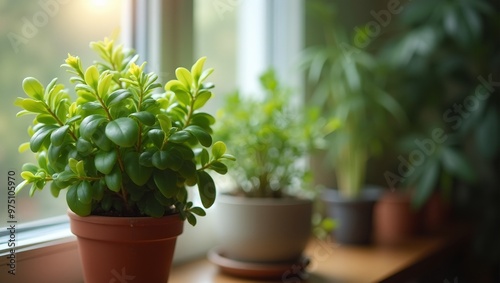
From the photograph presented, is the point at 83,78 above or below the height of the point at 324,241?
above

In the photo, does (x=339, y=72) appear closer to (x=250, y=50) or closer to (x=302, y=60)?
(x=302, y=60)

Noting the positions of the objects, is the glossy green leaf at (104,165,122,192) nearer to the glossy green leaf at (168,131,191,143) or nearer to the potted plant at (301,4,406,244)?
the glossy green leaf at (168,131,191,143)

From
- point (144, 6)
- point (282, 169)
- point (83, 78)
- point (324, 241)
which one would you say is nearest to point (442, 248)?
point (324, 241)

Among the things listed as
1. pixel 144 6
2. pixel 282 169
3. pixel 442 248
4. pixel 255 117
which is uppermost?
pixel 144 6

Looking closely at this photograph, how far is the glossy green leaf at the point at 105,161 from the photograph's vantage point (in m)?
0.73

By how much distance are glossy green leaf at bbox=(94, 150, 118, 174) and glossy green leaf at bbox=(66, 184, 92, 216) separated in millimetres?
50

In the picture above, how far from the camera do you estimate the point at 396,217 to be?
5.47 ft

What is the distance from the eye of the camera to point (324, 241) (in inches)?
58.5

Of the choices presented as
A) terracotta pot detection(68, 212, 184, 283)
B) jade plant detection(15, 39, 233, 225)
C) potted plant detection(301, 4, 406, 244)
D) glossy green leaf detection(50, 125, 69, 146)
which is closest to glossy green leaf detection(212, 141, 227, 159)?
jade plant detection(15, 39, 233, 225)

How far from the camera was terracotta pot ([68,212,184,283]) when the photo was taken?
0.77m

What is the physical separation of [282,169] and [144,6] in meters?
0.43

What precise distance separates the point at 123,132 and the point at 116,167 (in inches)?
2.6

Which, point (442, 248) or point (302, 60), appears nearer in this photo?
point (302, 60)

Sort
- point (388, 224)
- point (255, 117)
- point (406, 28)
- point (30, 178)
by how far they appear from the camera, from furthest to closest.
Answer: point (406, 28), point (388, 224), point (255, 117), point (30, 178)
